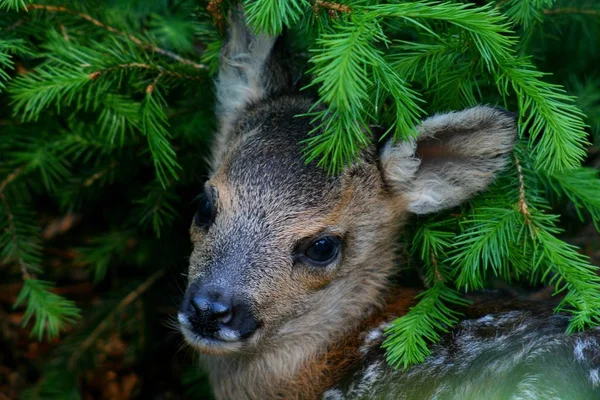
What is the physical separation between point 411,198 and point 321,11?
4.07ft

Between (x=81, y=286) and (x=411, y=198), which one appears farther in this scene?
(x=81, y=286)

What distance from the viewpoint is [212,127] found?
18.3 feet

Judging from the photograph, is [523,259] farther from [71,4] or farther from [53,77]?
[71,4]

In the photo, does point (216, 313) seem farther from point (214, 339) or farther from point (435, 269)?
point (435, 269)

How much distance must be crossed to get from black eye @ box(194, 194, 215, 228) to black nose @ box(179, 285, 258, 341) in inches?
19.1

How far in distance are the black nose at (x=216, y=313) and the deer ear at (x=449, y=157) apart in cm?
115

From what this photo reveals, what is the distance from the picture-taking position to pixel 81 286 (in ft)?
24.0

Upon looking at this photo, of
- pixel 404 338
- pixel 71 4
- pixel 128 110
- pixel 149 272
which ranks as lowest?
pixel 149 272

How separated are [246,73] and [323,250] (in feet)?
4.20

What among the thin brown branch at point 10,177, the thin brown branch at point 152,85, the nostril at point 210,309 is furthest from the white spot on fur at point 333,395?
the thin brown branch at point 10,177

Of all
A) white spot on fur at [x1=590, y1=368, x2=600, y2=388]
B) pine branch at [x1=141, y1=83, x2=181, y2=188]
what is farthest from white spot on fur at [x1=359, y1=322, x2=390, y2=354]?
pine branch at [x1=141, y1=83, x2=181, y2=188]

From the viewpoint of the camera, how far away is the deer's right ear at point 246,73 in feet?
16.5

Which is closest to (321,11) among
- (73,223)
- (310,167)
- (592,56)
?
(310,167)

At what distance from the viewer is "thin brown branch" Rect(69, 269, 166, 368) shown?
6.27 m
